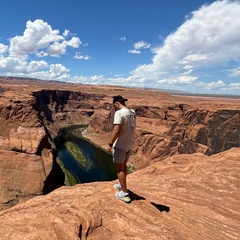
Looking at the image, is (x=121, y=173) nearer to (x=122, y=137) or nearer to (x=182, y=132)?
(x=122, y=137)

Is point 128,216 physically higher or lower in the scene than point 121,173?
lower

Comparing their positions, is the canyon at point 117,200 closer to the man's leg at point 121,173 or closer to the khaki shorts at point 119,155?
the man's leg at point 121,173

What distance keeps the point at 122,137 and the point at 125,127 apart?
13.5 inches

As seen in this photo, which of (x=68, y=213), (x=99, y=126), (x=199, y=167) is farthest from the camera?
(x=99, y=126)

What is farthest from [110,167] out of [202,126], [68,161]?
[202,126]

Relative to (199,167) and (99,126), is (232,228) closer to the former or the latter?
(199,167)

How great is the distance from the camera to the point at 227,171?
1658 cm

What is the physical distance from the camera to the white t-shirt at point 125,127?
8.05 meters

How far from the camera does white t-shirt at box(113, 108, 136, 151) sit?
805 cm

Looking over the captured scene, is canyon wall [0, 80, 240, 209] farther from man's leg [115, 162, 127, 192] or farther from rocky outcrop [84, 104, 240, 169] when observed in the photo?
man's leg [115, 162, 127, 192]

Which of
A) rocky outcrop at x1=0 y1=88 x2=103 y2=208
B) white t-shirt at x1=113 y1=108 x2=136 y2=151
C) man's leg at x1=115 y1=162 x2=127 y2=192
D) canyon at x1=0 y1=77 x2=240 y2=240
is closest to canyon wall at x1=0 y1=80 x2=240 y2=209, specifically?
rocky outcrop at x1=0 y1=88 x2=103 y2=208

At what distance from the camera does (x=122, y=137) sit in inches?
327

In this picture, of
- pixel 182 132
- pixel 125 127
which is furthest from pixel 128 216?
pixel 182 132

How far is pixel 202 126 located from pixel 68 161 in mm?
36525
